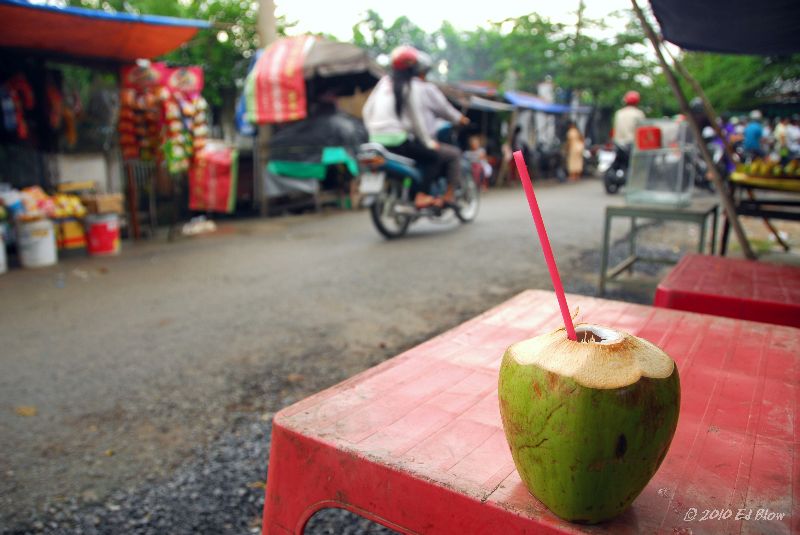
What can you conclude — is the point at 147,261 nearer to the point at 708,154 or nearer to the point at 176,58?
the point at 708,154

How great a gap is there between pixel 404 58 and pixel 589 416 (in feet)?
20.7

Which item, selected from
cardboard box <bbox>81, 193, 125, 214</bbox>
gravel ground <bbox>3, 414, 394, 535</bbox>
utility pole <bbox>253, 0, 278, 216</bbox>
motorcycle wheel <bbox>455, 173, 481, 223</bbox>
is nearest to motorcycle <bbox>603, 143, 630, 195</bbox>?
motorcycle wheel <bbox>455, 173, 481, 223</bbox>

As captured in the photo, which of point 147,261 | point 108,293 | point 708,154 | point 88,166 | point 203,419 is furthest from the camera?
point 88,166

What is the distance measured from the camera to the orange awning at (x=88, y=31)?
5469 mm

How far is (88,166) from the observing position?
24.0ft

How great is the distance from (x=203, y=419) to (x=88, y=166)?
18.9 ft

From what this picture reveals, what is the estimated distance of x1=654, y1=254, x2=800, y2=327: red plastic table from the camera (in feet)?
7.03

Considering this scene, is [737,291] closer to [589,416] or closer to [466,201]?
[589,416]

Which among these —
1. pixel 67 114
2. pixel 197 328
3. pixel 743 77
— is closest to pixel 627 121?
pixel 743 77

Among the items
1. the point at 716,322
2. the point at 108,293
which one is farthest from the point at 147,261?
the point at 716,322

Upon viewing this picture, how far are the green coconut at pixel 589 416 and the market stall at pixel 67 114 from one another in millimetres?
6105

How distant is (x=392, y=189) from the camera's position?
7.07 metres

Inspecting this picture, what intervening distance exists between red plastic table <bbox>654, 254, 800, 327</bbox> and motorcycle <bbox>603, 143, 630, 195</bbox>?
32.4 ft

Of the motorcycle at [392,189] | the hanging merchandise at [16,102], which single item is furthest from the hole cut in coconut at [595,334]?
the hanging merchandise at [16,102]
